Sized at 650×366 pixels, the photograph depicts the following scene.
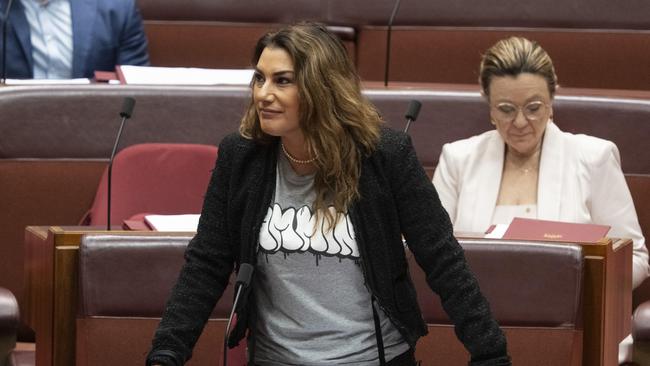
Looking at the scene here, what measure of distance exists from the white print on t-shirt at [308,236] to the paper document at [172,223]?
0.27m

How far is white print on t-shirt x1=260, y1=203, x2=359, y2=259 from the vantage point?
799 millimetres

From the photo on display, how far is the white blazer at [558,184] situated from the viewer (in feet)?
4.16

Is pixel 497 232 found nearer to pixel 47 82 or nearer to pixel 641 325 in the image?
pixel 641 325

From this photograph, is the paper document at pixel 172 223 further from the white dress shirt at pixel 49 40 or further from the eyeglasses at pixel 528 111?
the white dress shirt at pixel 49 40

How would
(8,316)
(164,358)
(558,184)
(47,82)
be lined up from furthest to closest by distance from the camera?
(47,82) < (558,184) < (8,316) < (164,358)

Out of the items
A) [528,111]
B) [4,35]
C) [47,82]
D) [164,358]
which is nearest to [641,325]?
[528,111]

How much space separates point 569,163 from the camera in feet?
4.25

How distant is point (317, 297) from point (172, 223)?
31 centimetres

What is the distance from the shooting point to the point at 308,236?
80cm

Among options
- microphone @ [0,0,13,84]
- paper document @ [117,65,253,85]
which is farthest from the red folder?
microphone @ [0,0,13,84]

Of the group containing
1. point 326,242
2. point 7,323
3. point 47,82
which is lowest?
point 7,323

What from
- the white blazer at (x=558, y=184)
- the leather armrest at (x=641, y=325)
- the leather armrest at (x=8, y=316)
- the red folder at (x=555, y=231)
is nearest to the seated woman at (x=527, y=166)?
the white blazer at (x=558, y=184)

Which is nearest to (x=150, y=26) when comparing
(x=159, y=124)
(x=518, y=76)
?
(x=159, y=124)

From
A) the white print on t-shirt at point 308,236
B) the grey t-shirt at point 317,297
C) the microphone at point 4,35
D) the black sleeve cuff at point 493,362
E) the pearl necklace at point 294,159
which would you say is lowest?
the black sleeve cuff at point 493,362
